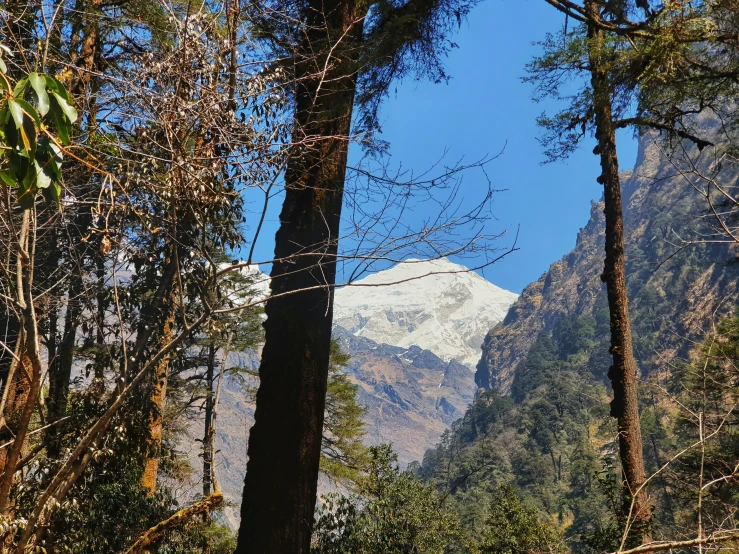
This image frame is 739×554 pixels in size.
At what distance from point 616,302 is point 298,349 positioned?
454 centimetres

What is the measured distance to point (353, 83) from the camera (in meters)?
3.26

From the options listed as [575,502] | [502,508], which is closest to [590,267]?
[575,502]

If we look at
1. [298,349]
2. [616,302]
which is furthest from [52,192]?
[616,302]

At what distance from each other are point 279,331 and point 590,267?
488ft

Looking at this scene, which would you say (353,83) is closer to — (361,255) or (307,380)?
(361,255)

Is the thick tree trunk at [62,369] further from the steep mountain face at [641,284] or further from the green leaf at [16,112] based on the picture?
the steep mountain face at [641,284]

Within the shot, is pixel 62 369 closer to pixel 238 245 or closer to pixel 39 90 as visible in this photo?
pixel 238 245

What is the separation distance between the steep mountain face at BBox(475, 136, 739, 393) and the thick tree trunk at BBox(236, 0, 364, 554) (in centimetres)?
5024

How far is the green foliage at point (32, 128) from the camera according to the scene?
51.3 inches

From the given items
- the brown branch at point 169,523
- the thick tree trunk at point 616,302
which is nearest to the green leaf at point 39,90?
the brown branch at point 169,523

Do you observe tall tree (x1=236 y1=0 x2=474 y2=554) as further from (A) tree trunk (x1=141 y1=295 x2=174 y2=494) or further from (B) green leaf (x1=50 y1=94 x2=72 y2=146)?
(A) tree trunk (x1=141 y1=295 x2=174 y2=494)

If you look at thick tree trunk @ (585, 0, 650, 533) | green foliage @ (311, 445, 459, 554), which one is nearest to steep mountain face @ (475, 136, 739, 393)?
green foliage @ (311, 445, 459, 554)

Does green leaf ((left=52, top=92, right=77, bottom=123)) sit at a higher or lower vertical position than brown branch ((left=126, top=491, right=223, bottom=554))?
higher

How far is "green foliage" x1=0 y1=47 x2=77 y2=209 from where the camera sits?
4.27 ft
